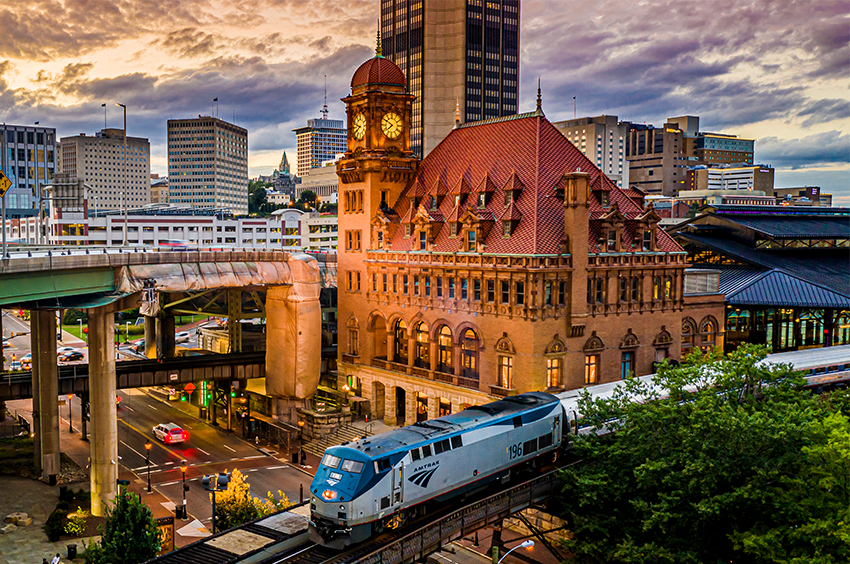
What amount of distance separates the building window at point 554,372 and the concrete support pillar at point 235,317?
132ft

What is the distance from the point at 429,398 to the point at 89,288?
1209 inches

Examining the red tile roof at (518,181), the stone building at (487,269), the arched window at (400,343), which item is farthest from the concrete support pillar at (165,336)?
the red tile roof at (518,181)

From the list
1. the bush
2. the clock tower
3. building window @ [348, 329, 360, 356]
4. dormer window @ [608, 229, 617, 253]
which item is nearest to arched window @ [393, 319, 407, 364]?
the clock tower

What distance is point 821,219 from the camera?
10469cm

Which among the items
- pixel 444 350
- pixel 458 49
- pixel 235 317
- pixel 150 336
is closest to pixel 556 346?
pixel 444 350

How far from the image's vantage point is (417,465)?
129ft

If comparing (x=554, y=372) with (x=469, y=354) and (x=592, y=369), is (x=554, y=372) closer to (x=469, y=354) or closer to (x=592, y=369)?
(x=592, y=369)

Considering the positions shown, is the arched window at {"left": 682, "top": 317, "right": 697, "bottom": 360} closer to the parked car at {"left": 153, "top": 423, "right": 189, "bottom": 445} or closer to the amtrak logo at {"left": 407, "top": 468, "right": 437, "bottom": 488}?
the amtrak logo at {"left": 407, "top": 468, "right": 437, "bottom": 488}

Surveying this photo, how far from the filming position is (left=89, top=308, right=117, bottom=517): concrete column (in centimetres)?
5850

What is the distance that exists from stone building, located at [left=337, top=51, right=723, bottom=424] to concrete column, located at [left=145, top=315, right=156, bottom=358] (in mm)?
34190

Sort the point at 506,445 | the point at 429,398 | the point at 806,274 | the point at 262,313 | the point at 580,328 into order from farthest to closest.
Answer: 1. the point at 262,313
2. the point at 806,274
3. the point at 429,398
4. the point at 580,328
5. the point at 506,445

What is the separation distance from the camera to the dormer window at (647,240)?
70.8 metres

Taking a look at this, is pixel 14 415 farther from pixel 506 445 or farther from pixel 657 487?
pixel 657 487

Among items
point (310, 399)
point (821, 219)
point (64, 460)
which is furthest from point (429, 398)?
→ point (821, 219)
